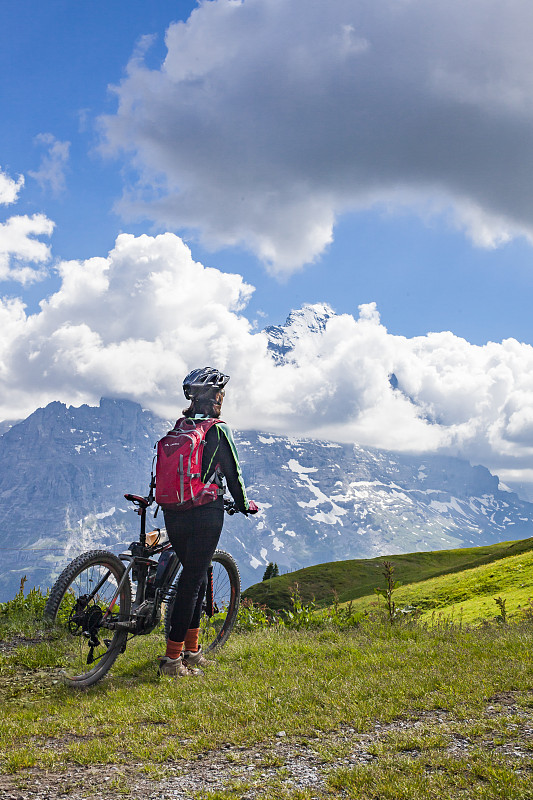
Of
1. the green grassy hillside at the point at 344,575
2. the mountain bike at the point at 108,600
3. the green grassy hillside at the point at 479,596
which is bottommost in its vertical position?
the green grassy hillside at the point at 344,575

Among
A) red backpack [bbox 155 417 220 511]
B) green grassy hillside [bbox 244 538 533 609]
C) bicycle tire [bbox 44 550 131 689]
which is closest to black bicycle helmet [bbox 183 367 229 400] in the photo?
red backpack [bbox 155 417 220 511]

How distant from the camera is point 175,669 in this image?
8.41 metres

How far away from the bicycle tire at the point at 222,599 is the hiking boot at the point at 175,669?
145 centimetres

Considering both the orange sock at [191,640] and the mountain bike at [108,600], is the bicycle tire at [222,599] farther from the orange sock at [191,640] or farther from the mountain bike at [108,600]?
the mountain bike at [108,600]

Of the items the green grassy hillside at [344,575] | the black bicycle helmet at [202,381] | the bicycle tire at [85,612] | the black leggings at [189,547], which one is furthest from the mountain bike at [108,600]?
the green grassy hillside at [344,575]

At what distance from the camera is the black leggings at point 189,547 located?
332 inches

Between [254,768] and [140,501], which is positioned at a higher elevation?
[140,501]

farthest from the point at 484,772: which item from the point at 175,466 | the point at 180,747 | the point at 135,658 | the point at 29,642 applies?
the point at 29,642

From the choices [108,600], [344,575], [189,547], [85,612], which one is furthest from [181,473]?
[344,575]

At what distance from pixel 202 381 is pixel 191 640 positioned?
13.7 ft

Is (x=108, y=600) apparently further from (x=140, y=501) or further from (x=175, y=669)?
(x=140, y=501)

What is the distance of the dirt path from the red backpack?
3.39 metres

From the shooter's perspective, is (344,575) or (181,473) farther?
(344,575)

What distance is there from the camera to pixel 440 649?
900 centimetres
